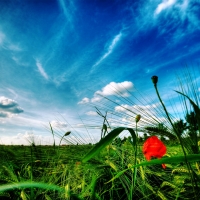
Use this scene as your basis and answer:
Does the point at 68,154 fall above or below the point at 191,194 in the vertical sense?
above

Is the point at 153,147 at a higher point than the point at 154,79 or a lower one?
lower

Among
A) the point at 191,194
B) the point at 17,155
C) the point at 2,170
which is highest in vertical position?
the point at 17,155

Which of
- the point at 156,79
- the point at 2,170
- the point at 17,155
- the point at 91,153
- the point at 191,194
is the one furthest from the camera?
the point at 17,155

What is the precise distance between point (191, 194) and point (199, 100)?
537mm

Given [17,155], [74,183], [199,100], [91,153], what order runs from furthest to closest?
[17,155], [74,183], [199,100], [91,153]

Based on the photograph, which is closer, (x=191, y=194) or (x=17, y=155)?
(x=191, y=194)

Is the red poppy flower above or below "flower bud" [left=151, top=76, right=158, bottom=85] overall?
below

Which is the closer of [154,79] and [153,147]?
[154,79]

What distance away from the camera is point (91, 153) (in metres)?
0.45

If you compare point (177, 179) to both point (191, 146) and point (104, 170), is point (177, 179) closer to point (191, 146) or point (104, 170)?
point (104, 170)

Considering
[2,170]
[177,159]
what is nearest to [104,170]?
[177,159]

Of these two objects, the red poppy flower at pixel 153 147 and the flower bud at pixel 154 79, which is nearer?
the flower bud at pixel 154 79

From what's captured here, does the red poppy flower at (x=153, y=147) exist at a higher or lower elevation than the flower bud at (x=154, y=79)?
lower

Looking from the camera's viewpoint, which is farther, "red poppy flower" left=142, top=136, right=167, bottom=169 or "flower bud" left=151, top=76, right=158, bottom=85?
"red poppy flower" left=142, top=136, right=167, bottom=169
